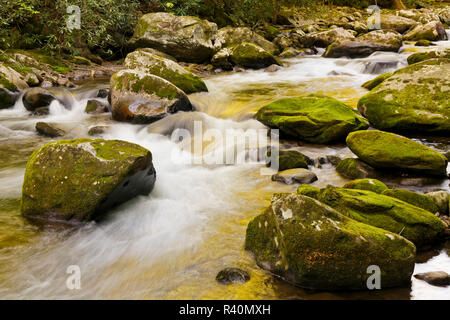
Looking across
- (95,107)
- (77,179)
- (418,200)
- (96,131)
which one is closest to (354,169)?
(418,200)

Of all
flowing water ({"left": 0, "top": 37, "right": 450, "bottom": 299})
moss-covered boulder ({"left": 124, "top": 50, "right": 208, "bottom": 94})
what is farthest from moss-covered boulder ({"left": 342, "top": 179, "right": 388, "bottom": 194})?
moss-covered boulder ({"left": 124, "top": 50, "right": 208, "bottom": 94})

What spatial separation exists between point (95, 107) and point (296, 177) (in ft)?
20.3

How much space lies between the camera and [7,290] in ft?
10.4

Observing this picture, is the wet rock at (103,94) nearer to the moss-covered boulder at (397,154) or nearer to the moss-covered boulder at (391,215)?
the moss-covered boulder at (397,154)

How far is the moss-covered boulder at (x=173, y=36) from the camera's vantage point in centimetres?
1464

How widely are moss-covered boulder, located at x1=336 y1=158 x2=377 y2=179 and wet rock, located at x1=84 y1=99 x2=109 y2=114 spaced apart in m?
6.33

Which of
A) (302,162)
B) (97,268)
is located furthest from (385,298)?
(302,162)

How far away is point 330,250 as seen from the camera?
301cm

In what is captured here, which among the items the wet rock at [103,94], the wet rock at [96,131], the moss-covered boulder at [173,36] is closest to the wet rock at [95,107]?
the wet rock at [103,94]

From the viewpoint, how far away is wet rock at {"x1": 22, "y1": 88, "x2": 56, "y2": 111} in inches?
369

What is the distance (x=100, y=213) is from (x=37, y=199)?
75 centimetres

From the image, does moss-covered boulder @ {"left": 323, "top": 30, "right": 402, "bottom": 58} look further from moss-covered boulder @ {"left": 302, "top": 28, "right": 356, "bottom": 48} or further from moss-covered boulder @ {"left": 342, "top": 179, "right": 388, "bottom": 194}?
moss-covered boulder @ {"left": 342, "top": 179, "right": 388, "bottom": 194}

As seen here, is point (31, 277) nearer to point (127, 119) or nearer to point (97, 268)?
point (97, 268)

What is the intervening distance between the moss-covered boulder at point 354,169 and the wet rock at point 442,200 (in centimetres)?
112
